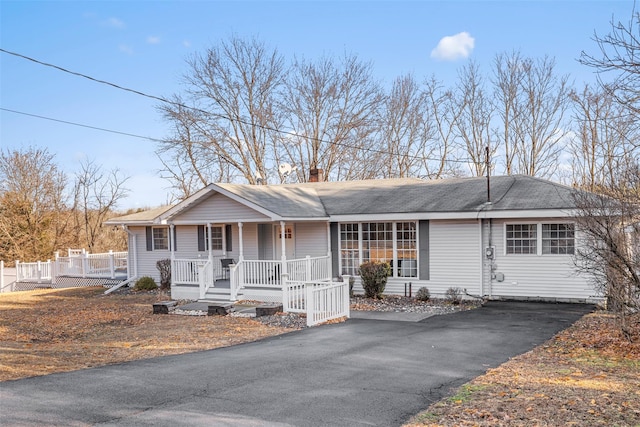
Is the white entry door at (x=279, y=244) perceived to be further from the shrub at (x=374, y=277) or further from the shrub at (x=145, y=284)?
the shrub at (x=145, y=284)

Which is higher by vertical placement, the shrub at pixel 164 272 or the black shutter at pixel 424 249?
the black shutter at pixel 424 249

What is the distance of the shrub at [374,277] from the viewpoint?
17.0 m

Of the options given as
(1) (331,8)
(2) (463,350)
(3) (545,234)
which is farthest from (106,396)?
(1) (331,8)

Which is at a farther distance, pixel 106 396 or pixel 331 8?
pixel 331 8

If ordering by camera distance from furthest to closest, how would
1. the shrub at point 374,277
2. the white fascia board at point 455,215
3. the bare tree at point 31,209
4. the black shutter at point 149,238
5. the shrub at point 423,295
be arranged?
the bare tree at point 31,209
the black shutter at point 149,238
the shrub at point 374,277
the shrub at point 423,295
the white fascia board at point 455,215

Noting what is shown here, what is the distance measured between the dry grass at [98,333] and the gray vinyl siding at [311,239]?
5302mm

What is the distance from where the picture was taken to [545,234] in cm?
1572

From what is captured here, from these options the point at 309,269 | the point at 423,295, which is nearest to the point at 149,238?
the point at 309,269

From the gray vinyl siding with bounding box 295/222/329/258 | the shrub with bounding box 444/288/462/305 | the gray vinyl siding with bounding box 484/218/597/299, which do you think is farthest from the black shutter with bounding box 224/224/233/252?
the gray vinyl siding with bounding box 484/218/597/299

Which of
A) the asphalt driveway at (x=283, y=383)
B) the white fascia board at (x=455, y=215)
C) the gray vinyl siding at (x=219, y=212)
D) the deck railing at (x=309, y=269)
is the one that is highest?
the gray vinyl siding at (x=219, y=212)

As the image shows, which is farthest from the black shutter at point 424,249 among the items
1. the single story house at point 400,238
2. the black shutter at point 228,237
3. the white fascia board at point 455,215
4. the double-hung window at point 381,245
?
the black shutter at point 228,237

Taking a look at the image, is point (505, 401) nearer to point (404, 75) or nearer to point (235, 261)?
point (235, 261)

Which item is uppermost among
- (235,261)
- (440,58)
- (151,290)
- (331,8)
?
(440,58)

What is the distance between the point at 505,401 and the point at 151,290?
60.1 ft
